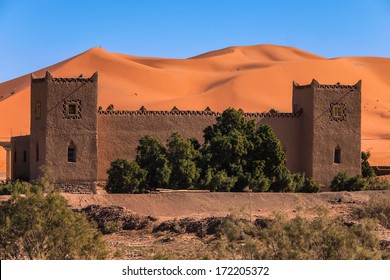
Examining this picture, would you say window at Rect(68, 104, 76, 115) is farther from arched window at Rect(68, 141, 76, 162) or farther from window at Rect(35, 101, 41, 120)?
window at Rect(35, 101, 41, 120)

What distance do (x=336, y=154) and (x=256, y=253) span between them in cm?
2020

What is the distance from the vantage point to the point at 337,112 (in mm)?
36531

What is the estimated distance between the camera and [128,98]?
225 ft

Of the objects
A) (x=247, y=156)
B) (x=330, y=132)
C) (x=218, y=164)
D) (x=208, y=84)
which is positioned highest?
(x=208, y=84)

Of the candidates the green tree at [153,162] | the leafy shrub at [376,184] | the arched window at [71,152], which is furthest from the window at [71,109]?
the leafy shrub at [376,184]

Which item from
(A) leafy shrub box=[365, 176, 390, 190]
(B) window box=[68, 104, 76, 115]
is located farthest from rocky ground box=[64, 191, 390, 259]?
(B) window box=[68, 104, 76, 115]

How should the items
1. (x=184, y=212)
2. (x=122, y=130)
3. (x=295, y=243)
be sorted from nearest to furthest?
1. (x=295, y=243)
2. (x=184, y=212)
3. (x=122, y=130)

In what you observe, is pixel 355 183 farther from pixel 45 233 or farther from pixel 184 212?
pixel 45 233

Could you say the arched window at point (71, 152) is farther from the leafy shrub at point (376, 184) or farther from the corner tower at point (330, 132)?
the leafy shrub at point (376, 184)

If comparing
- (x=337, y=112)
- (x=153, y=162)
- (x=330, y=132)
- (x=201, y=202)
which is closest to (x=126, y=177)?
(x=153, y=162)

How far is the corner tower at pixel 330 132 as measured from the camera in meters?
36.3

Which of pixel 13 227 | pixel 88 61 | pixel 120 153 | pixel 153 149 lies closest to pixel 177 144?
pixel 153 149

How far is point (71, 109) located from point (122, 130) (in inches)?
85.2

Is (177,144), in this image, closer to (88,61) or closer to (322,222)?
(322,222)
